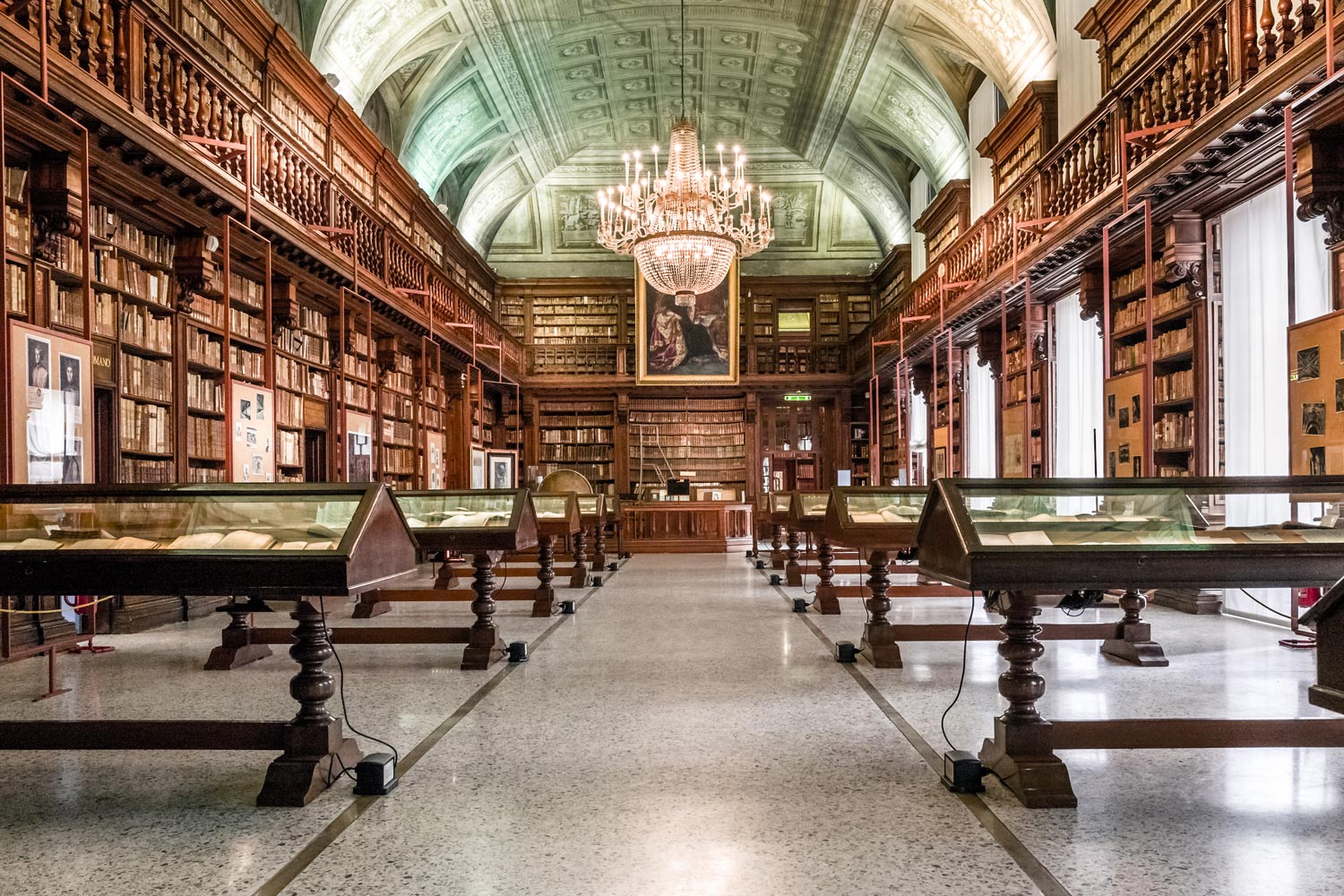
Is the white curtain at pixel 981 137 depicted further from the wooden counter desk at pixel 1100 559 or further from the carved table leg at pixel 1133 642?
the wooden counter desk at pixel 1100 559

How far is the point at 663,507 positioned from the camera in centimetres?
1445

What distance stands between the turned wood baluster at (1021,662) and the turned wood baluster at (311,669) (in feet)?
6.81

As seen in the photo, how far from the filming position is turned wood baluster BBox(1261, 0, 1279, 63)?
5.03 metres

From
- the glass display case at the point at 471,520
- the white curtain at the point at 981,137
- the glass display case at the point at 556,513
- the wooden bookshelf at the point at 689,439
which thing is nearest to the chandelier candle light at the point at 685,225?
the glass display case at the point at 556,513

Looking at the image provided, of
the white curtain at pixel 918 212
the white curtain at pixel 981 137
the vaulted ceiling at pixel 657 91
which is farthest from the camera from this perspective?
the white curtain at pixel 918 212

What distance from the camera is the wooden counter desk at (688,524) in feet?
46.9

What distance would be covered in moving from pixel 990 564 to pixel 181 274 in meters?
6.60

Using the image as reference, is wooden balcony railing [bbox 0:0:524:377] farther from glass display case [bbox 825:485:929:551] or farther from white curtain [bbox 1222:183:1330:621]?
white curtain [bbox 1222:183:1330:621]

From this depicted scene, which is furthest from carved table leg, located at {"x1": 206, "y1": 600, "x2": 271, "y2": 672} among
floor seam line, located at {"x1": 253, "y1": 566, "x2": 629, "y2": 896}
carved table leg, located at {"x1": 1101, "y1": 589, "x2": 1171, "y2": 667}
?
carved table leg, located at {"x1": 1101, "y1": 589, "x2": 1171, "y2": 667}

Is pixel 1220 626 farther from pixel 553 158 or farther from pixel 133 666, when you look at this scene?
pixel 553 158

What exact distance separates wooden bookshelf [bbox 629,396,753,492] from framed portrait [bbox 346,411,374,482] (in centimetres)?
770

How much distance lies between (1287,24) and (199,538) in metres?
5.98

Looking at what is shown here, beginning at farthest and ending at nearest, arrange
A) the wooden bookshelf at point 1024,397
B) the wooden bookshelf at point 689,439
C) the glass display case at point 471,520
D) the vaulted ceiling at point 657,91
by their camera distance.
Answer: the wooden bookshelf at point 689,439 < the vaulted ceiling at point 657,91 < the wooden bookshelf at point 1024,397 < the glass display case at point 471,520

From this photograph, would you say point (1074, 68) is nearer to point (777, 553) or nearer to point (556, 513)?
point (777, 553)
